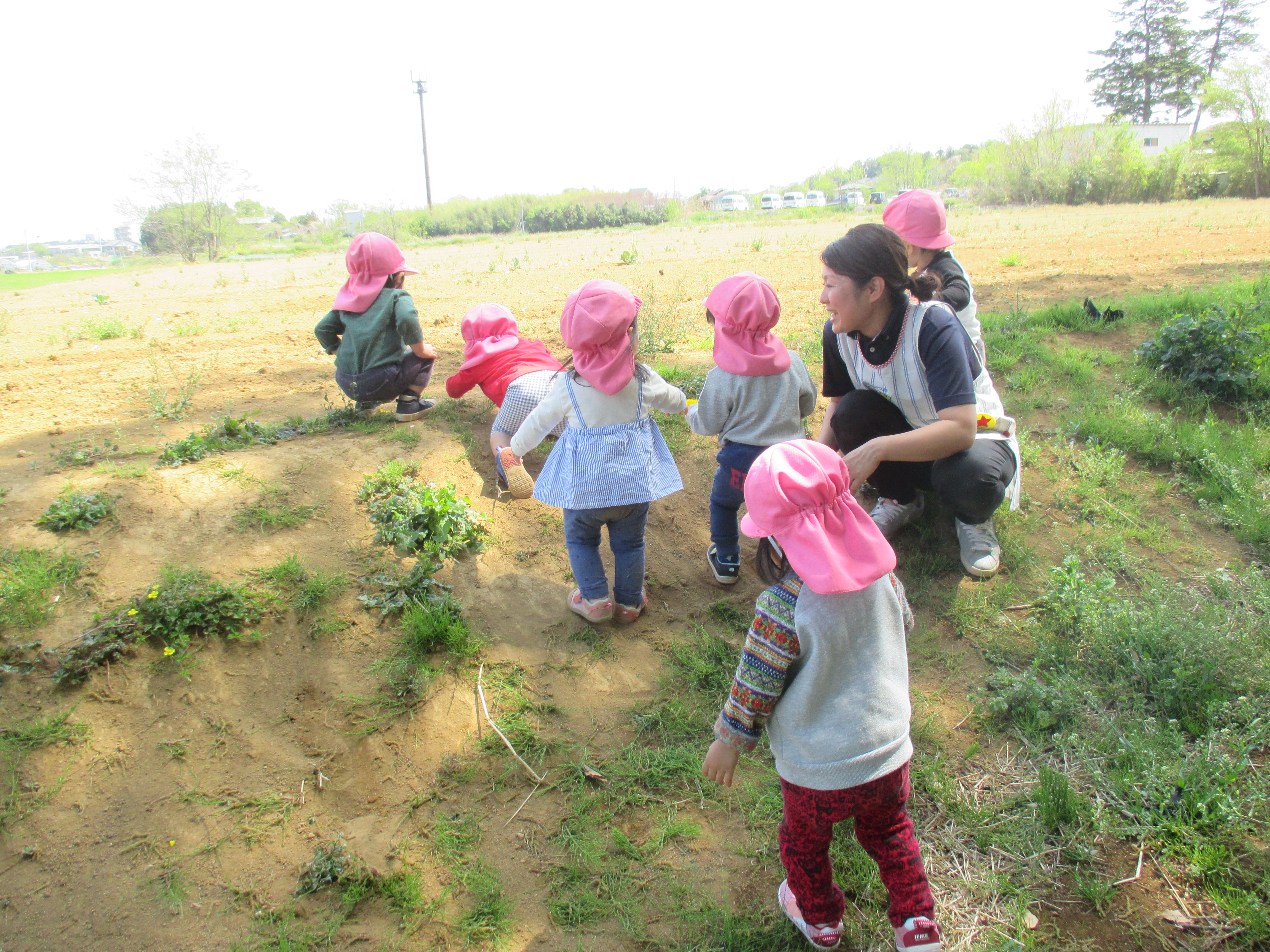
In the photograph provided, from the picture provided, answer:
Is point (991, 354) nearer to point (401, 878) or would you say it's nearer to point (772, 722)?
point (772, 722)

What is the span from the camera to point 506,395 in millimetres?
4246

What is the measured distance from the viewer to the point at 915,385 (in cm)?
314

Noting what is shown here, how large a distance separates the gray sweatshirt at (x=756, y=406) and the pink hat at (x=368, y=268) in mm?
2369

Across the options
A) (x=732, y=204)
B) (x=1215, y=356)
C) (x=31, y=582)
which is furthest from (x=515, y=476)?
(x=732, y=204)

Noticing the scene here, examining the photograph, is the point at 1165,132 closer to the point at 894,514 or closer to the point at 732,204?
the point at 732,204

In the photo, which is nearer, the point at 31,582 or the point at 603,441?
the point at 31,582

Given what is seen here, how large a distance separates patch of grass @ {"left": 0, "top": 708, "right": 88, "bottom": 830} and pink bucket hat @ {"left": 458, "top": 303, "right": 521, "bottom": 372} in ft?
9.17

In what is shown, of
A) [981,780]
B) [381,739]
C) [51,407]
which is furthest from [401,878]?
[51,407]

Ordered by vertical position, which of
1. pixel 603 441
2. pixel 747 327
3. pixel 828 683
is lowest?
pixel 828 683

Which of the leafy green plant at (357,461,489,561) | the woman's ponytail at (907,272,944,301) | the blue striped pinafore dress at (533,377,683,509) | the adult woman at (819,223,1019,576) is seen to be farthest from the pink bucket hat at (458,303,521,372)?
the woman's ponytail at (907,272,944,301)

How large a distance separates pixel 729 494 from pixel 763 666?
1809mm

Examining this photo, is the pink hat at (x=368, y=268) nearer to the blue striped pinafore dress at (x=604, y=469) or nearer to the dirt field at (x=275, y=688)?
the dirt field at (x=275, y=688)

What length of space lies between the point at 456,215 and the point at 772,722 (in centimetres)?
4154

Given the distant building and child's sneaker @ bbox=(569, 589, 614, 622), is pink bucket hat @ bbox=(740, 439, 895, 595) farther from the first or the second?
the distant building
